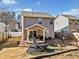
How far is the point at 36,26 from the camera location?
112ft

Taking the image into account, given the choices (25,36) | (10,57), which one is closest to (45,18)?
(25,36)

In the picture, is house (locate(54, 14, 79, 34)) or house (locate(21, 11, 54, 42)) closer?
house (locate(21, 11, 54, 42))

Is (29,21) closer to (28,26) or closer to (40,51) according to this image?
(28,26)

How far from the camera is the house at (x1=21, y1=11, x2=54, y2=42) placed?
34.0 meters

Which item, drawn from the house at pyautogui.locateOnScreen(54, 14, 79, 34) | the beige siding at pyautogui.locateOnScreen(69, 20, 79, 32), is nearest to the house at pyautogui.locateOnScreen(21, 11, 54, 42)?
the house at pyautogui.locateOnScreen(54, 14, 79, 34)

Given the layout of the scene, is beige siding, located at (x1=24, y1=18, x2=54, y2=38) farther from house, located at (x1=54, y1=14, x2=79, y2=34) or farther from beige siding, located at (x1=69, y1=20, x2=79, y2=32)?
beige siding, located at (x1=69, y1=20, x2=79, y2=32)

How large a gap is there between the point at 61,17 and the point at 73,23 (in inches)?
190

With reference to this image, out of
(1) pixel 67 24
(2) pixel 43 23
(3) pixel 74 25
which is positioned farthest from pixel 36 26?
(3) pixel 74 25

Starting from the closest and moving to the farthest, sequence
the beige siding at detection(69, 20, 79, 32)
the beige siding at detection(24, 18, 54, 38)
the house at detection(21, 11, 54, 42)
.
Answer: the house at detection(21, 11, 54, 42) → the beige siding at detection(24, 18, 54, 38) → the beige siding at detection(69, 20, 79, 32)

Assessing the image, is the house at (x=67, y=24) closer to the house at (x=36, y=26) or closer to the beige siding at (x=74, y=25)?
the beige siding at (x=74, y=25)

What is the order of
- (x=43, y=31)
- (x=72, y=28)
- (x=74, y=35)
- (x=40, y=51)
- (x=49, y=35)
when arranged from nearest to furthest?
(x=40, y=51)
(x=43, y=31)
(x=49, y=35)
(x=74, y=35)
(x=72, y=28)

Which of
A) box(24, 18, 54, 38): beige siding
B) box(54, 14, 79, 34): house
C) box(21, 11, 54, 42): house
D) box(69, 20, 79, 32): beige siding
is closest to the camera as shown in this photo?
box(21, 11, 54, 42): house

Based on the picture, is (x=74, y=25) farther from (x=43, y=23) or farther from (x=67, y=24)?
(x=43, y=23)

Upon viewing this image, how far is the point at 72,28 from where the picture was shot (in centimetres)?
5038
